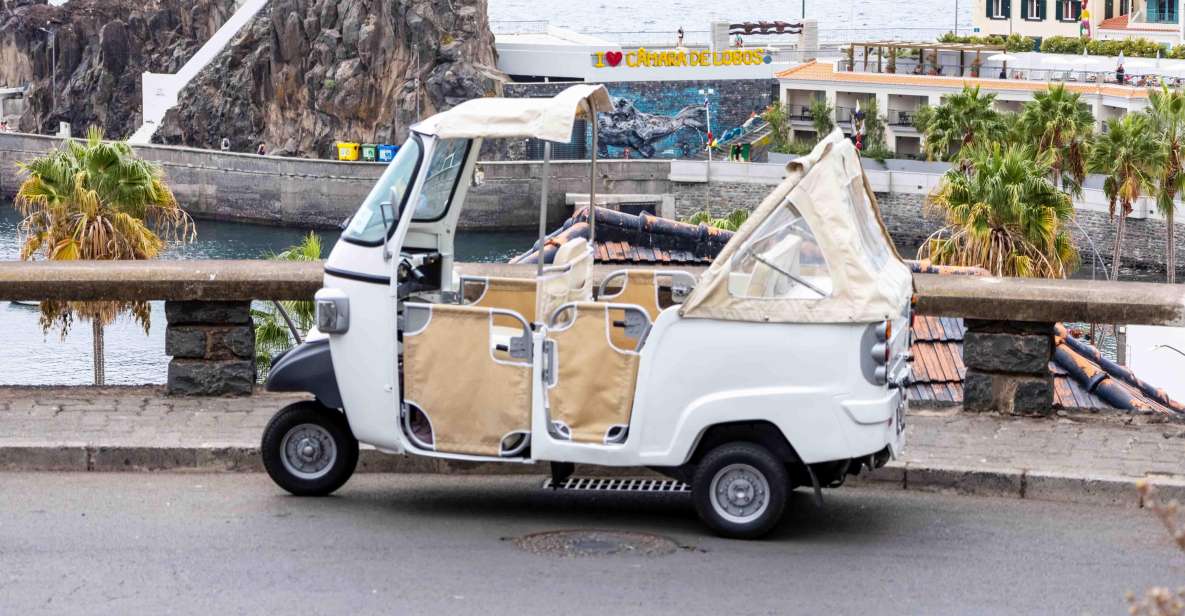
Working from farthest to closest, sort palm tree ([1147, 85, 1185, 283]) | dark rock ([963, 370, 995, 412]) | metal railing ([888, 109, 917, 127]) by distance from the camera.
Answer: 1. metal railing ([888, 109, 917, 127])
2. palm tree ([1147, 85, 1185, 283])
3. dark rock ([963, 370, 995, 412])

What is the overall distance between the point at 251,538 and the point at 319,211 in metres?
86.9

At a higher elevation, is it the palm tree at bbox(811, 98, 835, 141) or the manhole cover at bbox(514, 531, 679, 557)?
the palm tree at bbox(811, 98, 835, 141)

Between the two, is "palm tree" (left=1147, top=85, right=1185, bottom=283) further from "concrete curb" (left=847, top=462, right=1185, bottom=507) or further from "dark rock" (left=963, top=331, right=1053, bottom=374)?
"concrete curb" (left=847, top=462, right=1185, bottom=507)

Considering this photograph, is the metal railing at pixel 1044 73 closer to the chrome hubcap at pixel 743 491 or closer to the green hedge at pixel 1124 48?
the green hedge at pixel 1124 48

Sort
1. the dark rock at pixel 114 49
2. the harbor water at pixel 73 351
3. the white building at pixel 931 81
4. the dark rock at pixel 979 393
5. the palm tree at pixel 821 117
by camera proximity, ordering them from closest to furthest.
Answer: the dark rock at pixel 979 393, the harbor water at pixel 73 351, the white building at pixel 931 81, the palm tree at pixel 821 117, the dark rock at pixel 114 49

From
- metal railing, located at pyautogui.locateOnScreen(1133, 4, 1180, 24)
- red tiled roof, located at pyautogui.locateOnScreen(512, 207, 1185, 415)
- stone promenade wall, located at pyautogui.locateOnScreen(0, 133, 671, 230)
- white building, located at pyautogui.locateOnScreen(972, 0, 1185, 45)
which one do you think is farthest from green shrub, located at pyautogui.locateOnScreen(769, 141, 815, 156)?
red tiled roof, located at pyautogui.locateOnScreen(512, 207, 1185, 415)

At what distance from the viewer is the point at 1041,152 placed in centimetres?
6391

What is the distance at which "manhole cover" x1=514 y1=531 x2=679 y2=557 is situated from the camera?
7875 mm

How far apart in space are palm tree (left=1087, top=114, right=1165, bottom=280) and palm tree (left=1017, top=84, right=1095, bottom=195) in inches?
123

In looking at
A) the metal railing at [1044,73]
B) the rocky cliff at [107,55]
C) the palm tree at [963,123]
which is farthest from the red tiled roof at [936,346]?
the rocky cliff at [107,55]

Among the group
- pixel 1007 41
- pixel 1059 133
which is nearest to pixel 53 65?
pixel 1007 41

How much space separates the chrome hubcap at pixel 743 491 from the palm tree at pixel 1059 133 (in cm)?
5799

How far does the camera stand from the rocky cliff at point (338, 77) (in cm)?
9812

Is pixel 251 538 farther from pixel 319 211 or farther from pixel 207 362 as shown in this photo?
pixel 319 211
